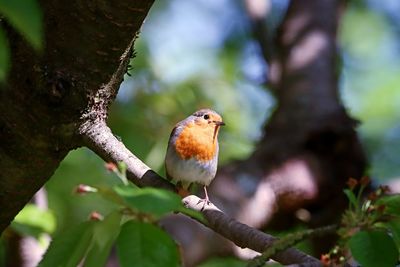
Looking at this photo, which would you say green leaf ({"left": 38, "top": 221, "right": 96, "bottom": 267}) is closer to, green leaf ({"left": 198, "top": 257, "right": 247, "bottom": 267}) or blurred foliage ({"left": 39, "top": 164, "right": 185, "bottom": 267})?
blurred foliage ({"left": 39, "top": 164, "right": 185, "bottom": 267})

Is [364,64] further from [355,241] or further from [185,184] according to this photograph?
[355,241]

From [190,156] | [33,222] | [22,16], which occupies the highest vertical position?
[22,16]

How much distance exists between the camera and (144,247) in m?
1.46

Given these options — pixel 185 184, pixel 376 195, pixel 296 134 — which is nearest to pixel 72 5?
pixel 376 195

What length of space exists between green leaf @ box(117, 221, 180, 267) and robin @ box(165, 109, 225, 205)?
6.69 ft

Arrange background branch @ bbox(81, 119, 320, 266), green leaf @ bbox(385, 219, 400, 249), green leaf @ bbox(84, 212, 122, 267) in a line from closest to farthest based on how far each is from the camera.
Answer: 1. green leaf @ bbox(84, 212, 122, 267)
2. green leaf @ bbox(385, 219, 400, 249)
3. background branch @ bbox(81, 119, 320, 266)

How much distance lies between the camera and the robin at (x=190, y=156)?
356cm

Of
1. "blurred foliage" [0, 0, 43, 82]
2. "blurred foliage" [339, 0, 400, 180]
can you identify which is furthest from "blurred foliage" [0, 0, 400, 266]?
"blurred foliage" [0, 0, 43, 82]

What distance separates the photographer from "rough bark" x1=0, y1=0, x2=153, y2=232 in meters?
1.91

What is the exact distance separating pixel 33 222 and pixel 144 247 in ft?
6.57

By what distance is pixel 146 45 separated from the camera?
6.20 m

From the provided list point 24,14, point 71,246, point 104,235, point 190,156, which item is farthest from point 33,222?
point 24,14

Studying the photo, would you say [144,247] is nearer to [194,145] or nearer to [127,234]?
[127,234]

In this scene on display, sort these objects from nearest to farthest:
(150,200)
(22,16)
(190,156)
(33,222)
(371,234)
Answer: (22,16) < (150,200) < (371,234) < (33,222) < (190,156)
